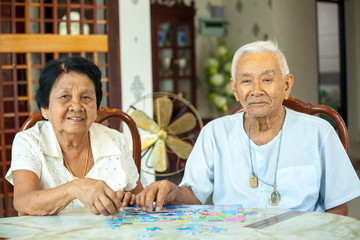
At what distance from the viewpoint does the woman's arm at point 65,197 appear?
153cm

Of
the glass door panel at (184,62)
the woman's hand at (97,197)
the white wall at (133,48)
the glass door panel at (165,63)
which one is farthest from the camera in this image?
the glass door panel at (184,62)

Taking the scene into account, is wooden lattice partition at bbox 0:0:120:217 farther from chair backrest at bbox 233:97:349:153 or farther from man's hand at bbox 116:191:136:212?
man's hand at bbox 116:191:136:212

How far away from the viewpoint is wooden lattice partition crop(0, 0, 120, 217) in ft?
A: 10.6

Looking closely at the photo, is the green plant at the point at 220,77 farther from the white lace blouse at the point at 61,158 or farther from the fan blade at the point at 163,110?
the white lace blouse at the point at 61,158

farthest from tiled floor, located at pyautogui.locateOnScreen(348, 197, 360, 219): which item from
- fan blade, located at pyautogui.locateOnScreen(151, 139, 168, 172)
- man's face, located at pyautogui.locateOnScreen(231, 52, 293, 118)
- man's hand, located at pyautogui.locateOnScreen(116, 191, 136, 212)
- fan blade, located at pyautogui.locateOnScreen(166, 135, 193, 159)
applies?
man's hand, located at pyautogui.locateOnScreen(116, 191, 136, 212)

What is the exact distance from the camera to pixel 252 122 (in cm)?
194

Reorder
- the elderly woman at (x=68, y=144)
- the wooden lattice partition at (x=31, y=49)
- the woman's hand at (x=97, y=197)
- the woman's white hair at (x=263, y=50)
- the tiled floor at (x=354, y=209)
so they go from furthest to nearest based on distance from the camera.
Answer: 1. the tiled floor at (x=354, y=209)
2. the wooden lattice partition at (x=31, y=49)
3. the woman's white hair at (x=263, y=50)
4. the elderly woman at (x=68, y=144)
5. the woman's hand at (x=97, y=197)

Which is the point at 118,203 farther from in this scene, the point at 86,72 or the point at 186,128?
the point at 186,128

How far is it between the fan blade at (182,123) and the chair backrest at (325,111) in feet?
4.81

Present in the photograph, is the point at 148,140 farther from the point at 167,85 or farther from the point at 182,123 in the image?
the point at 167,85

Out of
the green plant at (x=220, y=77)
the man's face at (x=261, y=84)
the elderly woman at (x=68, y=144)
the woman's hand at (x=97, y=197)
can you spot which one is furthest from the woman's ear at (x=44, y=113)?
the green plant at (x=220, y=77)

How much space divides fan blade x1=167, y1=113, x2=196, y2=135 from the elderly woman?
1538 millimetres

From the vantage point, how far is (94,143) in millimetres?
1961

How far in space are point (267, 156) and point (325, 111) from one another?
31cm
